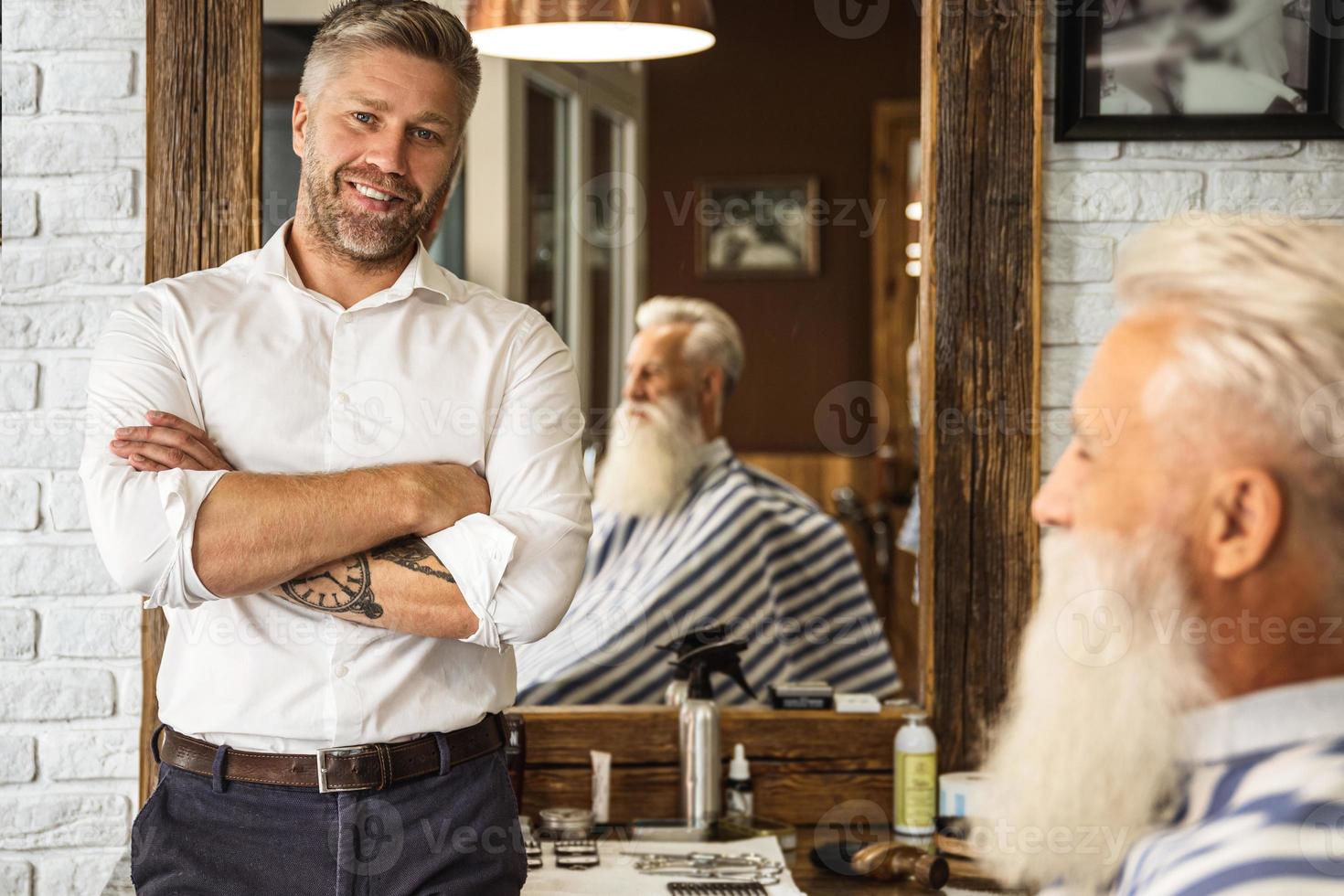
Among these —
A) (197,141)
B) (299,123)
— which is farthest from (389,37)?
(197,141)

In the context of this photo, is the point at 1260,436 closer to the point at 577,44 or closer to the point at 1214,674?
the point at 1214,674

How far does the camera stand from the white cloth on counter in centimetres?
193

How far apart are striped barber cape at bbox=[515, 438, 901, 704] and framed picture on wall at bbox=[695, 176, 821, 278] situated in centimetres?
46

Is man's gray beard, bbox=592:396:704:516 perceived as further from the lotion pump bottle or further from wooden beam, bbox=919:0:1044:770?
the lotion pump bottle

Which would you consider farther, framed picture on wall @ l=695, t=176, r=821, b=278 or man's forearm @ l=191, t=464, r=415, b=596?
framed picture on wall @ l=695, t=176, r=821, b=278

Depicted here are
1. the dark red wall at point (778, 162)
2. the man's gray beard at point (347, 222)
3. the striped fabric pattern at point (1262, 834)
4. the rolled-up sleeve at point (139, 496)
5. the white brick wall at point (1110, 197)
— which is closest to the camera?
the striped fabric pattern at point (1262, 834)

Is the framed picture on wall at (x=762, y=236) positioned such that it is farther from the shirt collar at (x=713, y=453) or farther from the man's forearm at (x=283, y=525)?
the man's forearm at (x=283, y=525)

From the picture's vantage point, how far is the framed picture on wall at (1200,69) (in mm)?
2244

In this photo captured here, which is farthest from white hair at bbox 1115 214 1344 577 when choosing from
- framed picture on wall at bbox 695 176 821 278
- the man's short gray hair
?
framed picture on wall at bbox 695 176 821 278

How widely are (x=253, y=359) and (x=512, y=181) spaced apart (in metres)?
0.99

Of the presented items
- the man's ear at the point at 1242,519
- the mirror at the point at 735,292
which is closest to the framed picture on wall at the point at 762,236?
the mirror at the point at 735,292

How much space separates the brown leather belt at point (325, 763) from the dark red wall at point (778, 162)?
1.12 meters

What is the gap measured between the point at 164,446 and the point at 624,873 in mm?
921

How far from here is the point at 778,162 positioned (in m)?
2.72
